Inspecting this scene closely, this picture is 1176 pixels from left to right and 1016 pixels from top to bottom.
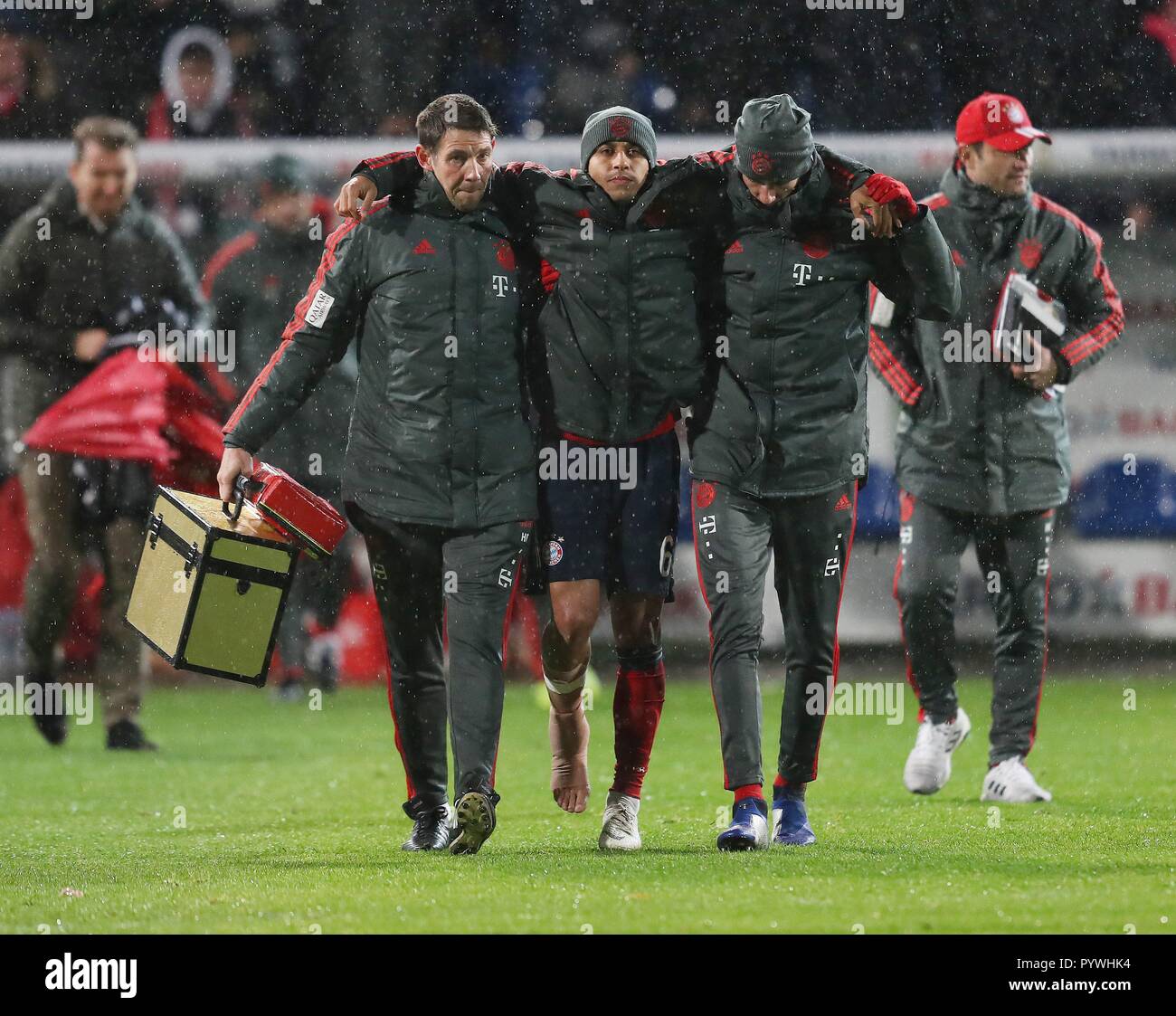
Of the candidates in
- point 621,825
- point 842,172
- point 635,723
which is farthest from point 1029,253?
point 621,825

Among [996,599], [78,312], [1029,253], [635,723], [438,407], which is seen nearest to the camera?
[438,407]

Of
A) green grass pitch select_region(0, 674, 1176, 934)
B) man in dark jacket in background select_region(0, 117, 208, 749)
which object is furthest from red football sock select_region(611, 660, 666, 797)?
man in dark jacket in background select_region(0, 117, 208, 749)

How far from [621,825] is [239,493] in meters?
1.43

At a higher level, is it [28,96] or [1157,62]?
[1157,62]

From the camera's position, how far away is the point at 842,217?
18.5ft

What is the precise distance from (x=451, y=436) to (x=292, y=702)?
530cm

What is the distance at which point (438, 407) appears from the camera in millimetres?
5516

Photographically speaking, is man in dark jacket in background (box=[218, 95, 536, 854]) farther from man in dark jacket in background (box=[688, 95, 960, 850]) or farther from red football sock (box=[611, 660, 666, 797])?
man in dark jacket in background (box=[688, 95, 960, 850])

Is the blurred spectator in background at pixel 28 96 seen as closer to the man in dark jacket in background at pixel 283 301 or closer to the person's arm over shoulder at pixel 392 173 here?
the man in dark jacket in background at pixel 283 301

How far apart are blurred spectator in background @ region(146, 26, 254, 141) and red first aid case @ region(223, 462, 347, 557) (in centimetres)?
762

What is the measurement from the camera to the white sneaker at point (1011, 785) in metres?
6.75

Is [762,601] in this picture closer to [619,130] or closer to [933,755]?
[619,130]

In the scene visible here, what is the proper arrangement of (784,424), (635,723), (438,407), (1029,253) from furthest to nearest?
(1029,253)
(635,723)
(784,424)
(438,407)

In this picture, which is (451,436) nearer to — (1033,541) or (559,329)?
(559,329)
